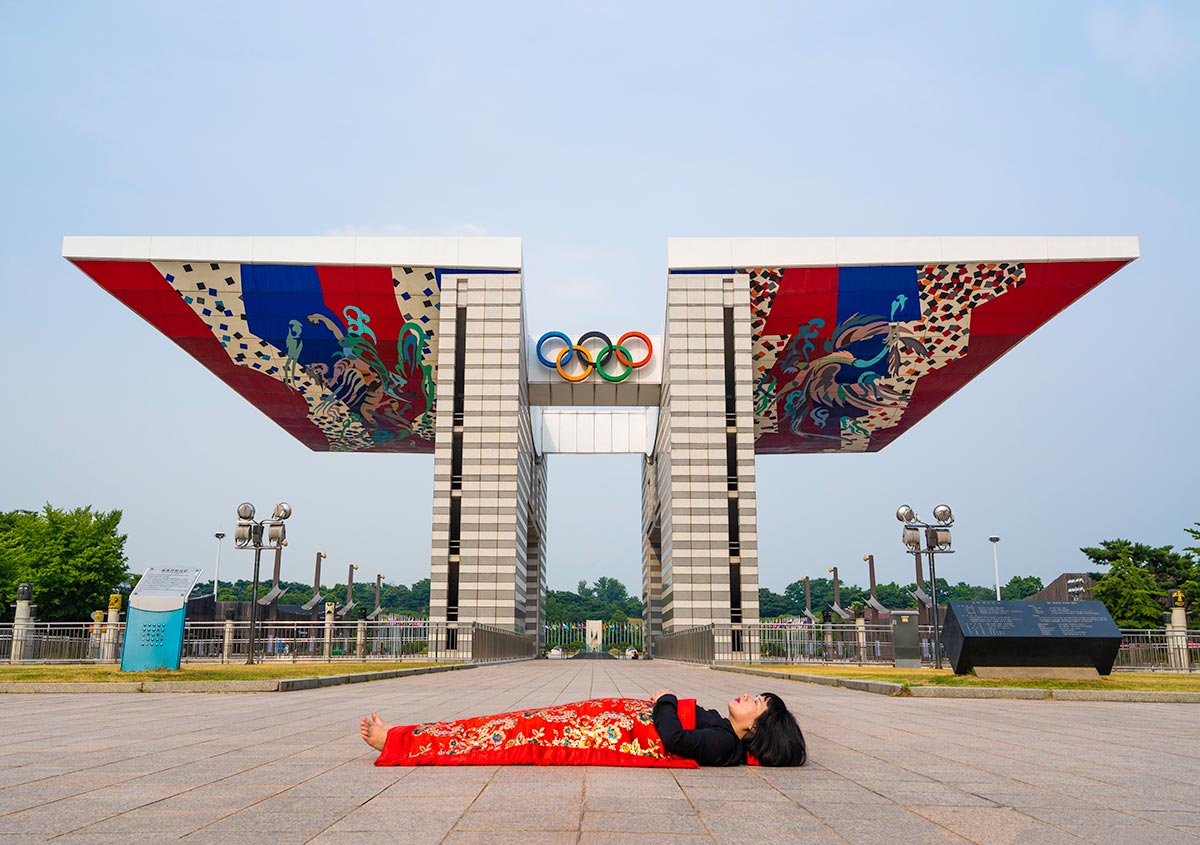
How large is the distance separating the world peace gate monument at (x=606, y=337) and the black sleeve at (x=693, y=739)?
94.6ft

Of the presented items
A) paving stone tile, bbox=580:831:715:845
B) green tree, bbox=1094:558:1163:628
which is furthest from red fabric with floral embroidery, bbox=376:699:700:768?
green tree, bbox=1094:558:1163:628

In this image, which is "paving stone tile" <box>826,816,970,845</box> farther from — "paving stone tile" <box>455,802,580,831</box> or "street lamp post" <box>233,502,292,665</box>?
"street lamp post" <box>233,502,292,665</box>

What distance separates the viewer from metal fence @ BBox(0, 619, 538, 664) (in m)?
27.2

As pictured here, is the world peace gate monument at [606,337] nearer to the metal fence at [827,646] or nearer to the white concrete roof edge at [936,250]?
the white concrete roof edge at [936,250]

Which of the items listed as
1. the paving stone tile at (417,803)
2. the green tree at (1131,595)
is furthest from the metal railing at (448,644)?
the paving stone tile at (417,803)

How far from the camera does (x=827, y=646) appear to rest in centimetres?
2950

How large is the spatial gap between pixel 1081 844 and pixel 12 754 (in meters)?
6.36

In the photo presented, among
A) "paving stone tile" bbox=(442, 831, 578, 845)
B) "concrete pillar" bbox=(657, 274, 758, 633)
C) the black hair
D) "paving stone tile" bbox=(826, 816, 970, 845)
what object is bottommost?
"paving stone tile" bbox=(826, 816, 970, 845)

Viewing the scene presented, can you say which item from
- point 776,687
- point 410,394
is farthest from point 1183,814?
point 410,394

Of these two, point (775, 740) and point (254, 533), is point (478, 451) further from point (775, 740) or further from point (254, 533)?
point (775, 740)

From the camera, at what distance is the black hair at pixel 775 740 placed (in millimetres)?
5766

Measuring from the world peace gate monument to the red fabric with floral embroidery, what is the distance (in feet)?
94.7

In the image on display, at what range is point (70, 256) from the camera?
33.8 meters

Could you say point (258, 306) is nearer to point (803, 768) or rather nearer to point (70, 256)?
point (70, 256)
